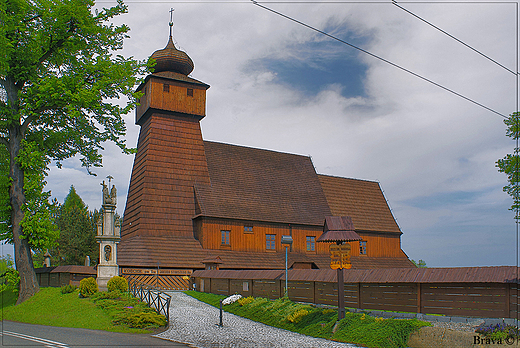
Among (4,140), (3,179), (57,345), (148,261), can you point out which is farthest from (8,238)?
(57,345)

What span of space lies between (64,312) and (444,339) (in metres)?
14.5

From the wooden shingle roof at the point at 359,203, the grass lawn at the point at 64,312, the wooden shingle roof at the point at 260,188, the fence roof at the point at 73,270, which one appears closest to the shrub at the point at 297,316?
the grass lawn at the point at 64,312

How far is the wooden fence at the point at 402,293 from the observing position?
12766mm

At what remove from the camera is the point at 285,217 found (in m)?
37.7

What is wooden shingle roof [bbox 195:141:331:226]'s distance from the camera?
3541cm

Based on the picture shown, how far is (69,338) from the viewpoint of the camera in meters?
13.2

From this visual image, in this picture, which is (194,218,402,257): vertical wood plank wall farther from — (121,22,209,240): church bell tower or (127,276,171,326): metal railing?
(127,276,171,326): metal railing

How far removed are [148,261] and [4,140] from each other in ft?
39.5

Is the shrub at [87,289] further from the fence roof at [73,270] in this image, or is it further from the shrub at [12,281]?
the fence roof at [73,270]

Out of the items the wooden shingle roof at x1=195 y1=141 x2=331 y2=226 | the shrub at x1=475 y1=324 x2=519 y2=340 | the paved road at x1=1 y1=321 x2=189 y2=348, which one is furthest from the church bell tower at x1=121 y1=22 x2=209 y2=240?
the shrub at x1=475 y1=324 x2=519 y2=340

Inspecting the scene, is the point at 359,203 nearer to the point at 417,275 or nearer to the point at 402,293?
the point at 402,293

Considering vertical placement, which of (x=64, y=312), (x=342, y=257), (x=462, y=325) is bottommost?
(x=64, y=312)

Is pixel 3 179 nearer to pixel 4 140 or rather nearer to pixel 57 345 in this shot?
pixel 4 140

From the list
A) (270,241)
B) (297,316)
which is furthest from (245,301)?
(270,241)
